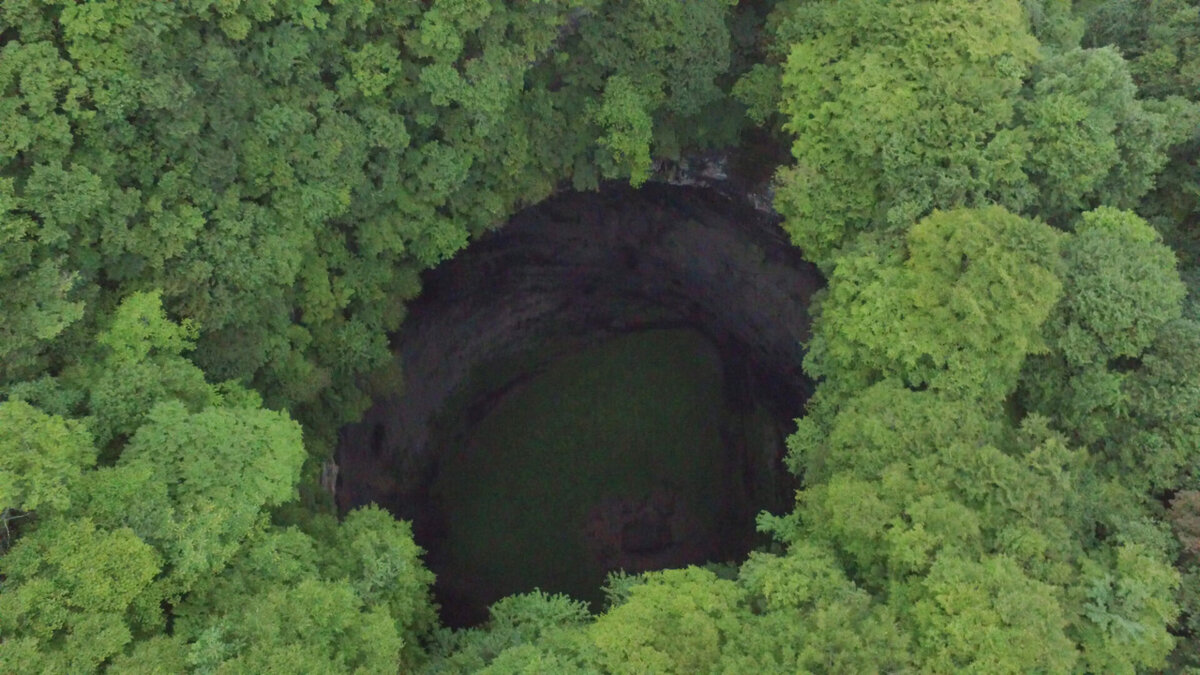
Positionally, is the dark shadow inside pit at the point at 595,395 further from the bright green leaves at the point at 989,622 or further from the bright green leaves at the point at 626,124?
the bright green leaves at the point at 989,622

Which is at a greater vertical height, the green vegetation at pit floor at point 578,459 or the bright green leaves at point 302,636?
the green vegetation at pit floor at point 578,459

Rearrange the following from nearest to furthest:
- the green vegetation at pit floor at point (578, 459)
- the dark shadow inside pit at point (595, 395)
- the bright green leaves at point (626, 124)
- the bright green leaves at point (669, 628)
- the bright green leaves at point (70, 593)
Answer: the bright green leaves at point (70, 593) < the bright green leaves at point (669, 628) < the bright green leaves at point (626, 124) < the dark shadow inside pit at point (595, 395) < the green vegetation at pit floor at point (578, 459)

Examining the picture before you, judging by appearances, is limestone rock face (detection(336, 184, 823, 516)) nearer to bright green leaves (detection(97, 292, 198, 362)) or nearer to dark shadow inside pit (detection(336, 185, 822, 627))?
dark shadow inside pit (detection(336, 185, 822, 627))

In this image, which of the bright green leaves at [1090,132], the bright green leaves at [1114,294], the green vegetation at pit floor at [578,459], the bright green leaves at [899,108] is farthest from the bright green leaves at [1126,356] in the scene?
the green vegetation at pit floor at [578,459]

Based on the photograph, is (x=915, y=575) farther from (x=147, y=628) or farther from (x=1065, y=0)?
(x=1065, y=0)

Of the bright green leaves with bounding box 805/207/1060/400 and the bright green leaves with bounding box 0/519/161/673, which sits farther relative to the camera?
the bright green leaves with bounding box 805/207/1060/400

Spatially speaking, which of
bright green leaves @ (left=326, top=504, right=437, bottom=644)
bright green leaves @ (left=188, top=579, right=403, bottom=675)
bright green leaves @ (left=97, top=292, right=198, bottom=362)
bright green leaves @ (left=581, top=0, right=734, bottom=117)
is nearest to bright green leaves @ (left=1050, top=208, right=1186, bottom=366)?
bright green leaves @ (left=581, top=0, right=734, bottom=117)

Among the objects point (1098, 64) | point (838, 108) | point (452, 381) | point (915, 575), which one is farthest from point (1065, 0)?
point (452, 381)
